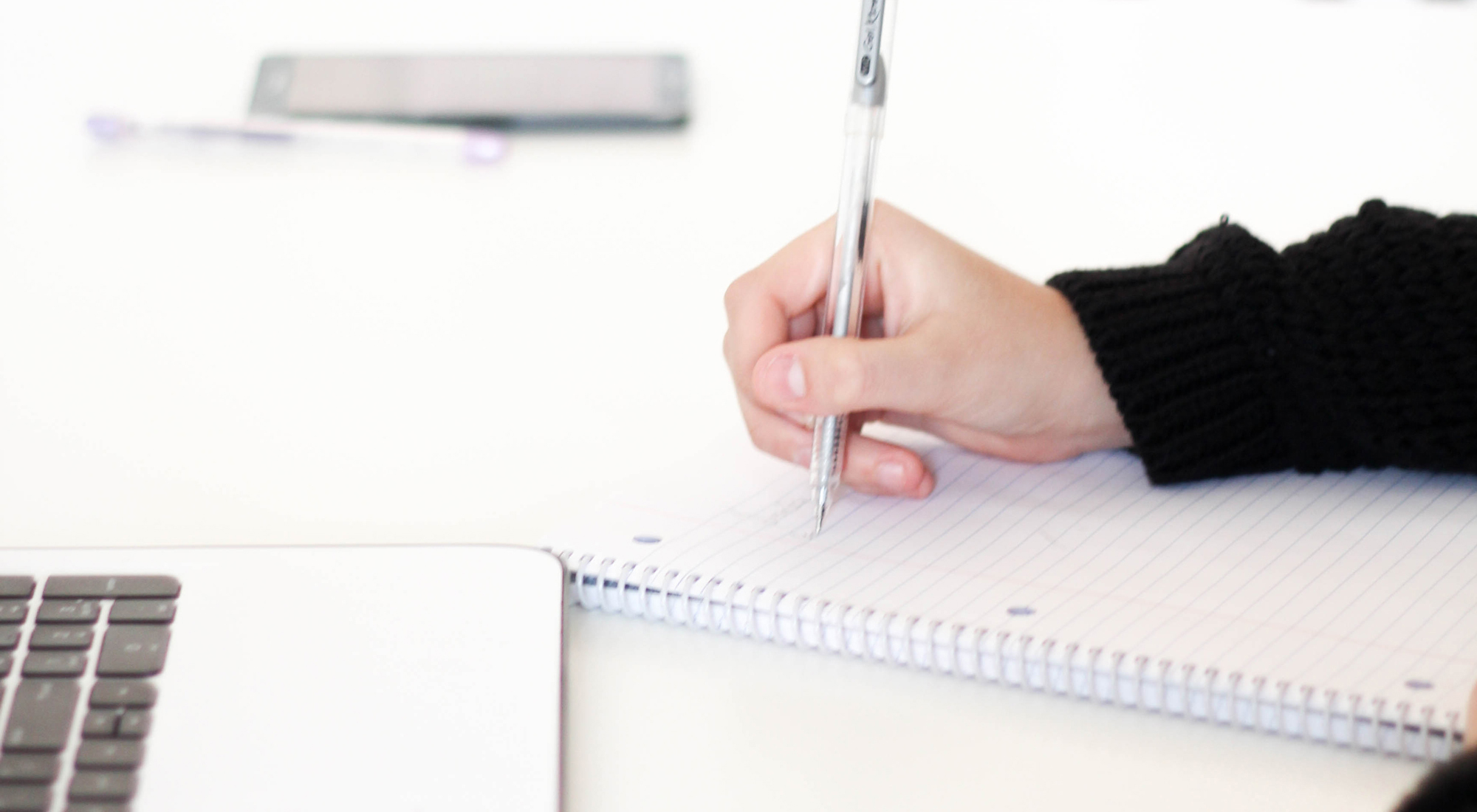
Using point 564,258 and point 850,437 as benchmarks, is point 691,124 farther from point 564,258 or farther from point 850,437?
point 850,437

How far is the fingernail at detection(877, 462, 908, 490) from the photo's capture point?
1.70ft

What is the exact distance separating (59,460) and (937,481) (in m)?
0.38

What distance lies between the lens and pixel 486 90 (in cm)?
87

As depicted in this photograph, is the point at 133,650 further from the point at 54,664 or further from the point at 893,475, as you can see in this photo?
the point at 893,475

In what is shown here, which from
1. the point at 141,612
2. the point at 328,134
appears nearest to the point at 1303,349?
the point at 141,612

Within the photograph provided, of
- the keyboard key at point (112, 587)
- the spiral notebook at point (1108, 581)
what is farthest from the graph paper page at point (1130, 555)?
the keyboard key at point (112, 587)

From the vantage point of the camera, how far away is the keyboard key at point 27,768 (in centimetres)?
34

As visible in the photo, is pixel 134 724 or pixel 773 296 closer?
pixel 134 724

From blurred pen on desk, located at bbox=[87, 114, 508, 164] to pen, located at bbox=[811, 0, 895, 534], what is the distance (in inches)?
15.0

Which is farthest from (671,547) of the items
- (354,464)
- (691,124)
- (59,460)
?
(691,124)

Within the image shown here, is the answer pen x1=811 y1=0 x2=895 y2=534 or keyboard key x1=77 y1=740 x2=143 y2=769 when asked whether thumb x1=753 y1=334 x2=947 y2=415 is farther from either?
keyboard key x1=77 y1=740 x2=143 y2=769

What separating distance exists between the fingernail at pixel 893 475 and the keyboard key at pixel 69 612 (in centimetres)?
29

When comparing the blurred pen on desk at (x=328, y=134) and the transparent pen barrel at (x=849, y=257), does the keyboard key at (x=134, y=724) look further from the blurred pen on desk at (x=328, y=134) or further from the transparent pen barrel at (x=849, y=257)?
the blurred pen on desk at (x=328, y=134)

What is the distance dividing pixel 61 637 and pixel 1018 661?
11.8 inches
